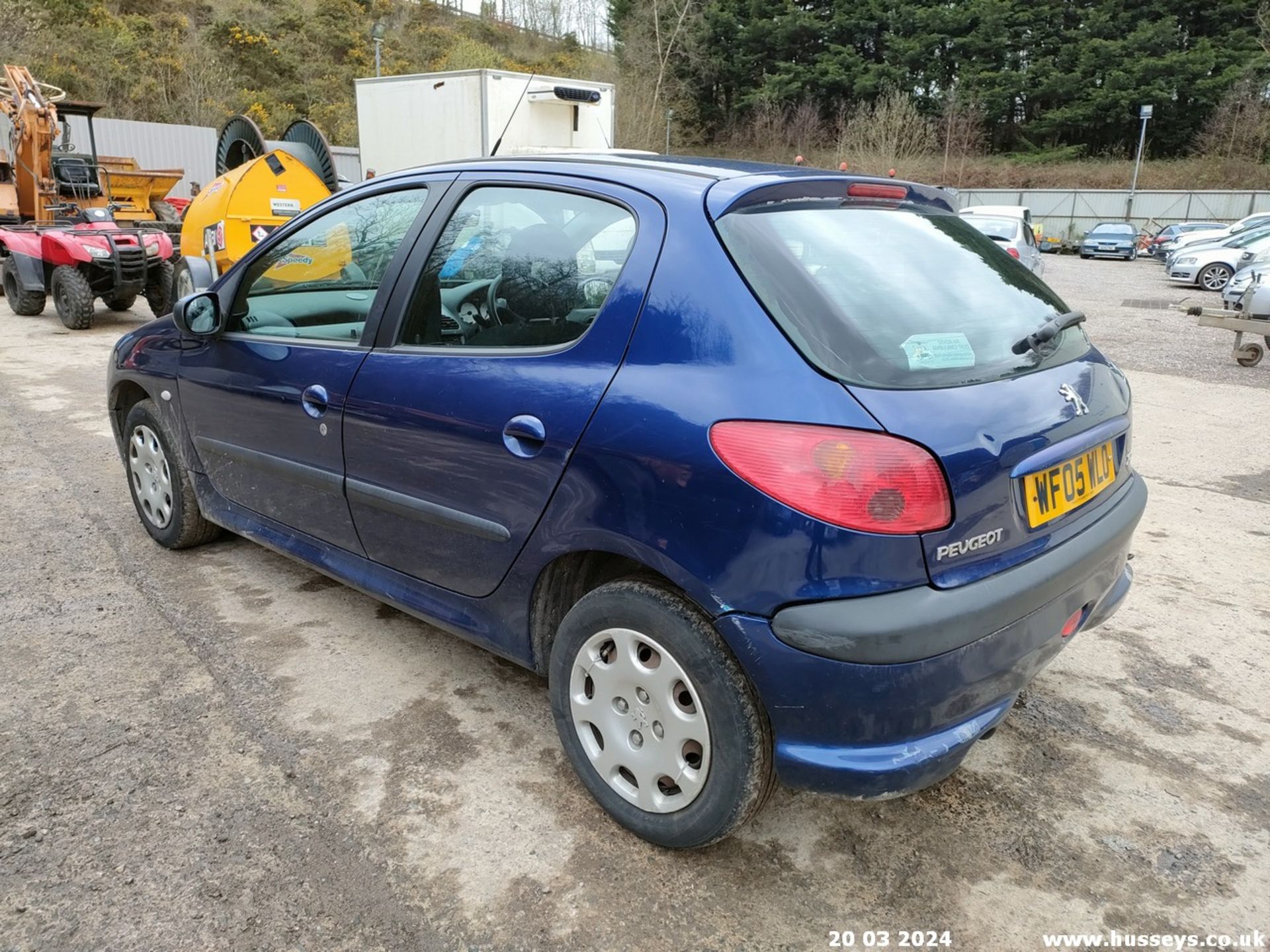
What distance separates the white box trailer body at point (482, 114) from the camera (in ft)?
39.6

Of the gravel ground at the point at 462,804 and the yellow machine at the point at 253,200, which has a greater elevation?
the yellow machine at the point at 253,200

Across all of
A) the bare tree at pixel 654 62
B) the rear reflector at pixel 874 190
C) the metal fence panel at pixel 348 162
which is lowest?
the rear reflector at pixel 874 190

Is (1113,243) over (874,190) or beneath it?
beneath

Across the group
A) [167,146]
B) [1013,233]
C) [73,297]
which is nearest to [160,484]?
[73,297]

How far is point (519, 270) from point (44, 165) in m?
13.1

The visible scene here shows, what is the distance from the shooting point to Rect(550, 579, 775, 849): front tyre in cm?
195

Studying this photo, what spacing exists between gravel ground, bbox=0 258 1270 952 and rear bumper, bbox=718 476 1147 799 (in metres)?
0.40

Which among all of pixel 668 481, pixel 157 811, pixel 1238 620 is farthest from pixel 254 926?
pixel 1238 620

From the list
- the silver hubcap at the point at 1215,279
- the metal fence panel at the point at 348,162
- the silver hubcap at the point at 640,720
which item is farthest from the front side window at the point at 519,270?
the metal fence panel at the point at 348,162

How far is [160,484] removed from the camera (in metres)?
3.93

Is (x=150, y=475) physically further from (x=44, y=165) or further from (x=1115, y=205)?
(x=1115, y=205)

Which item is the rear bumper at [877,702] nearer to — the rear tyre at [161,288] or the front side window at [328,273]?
the front side window at [328,273]

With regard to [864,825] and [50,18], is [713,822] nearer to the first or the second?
[864,825]

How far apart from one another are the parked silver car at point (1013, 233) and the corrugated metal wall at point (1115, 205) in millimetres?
26313
